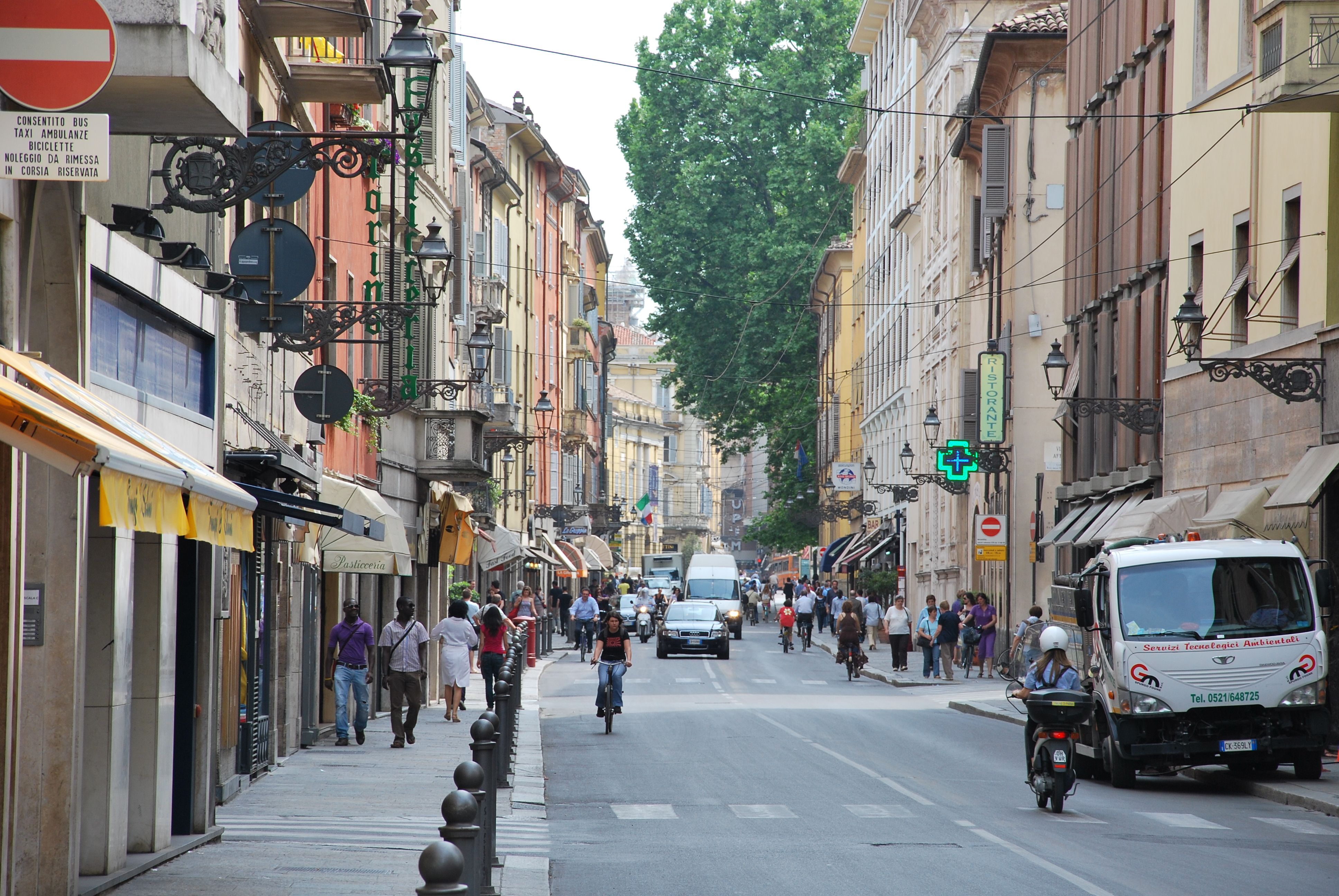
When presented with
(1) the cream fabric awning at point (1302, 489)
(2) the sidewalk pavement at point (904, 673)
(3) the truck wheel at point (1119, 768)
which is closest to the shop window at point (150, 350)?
(3) the truck wheel at point (1119, 768)

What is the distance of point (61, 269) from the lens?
9.93 metres

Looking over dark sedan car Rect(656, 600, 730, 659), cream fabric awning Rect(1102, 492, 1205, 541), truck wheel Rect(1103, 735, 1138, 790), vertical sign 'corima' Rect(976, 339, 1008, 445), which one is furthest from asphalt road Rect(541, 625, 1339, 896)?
dark sedan car Rect(656, 600, 730, 659)

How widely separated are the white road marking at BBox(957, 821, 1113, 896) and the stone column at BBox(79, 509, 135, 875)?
5842mm

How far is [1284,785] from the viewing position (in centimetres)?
1770

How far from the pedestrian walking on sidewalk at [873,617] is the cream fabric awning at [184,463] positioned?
42.2 metres

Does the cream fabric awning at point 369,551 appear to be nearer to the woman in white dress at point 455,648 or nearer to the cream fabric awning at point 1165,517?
the woman in white dress at point 455,648

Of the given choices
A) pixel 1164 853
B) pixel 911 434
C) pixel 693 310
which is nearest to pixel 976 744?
pixel 1164 853

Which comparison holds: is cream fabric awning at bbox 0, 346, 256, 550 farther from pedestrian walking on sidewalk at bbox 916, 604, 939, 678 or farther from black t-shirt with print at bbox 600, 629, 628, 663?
pedestrian walking on sidewalk at bbox 916, 604, 939, 678

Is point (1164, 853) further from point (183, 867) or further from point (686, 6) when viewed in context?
point (686, 6)

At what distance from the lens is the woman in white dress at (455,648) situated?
25.9 m

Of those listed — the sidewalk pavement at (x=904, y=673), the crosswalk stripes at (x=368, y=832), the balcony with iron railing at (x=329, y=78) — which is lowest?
the sidewalk pavement at (x=904, y=673)

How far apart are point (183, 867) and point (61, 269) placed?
398cm

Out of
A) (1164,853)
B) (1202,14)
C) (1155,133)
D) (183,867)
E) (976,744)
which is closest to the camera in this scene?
(183,867)

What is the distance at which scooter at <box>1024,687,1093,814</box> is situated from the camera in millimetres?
15812
